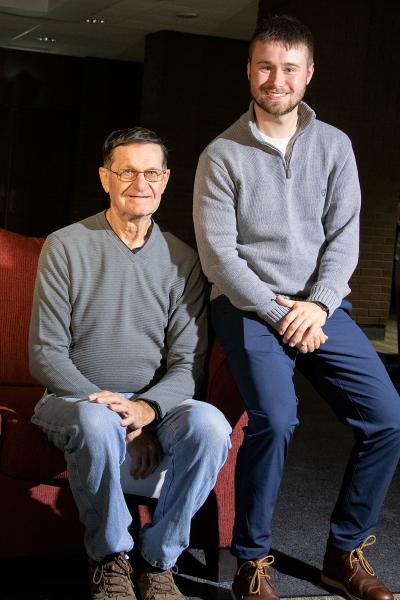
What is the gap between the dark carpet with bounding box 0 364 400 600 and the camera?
2.75 metres

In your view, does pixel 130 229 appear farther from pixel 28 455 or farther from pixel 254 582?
pixel 254 582

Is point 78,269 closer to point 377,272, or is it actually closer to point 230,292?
point 230,292

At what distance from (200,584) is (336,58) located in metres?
5.65

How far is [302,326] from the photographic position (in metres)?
2.69

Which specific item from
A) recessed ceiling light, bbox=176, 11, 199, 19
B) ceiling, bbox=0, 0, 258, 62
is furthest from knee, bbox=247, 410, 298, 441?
recessed ceiling light, bbox=176, 11, 199, 19

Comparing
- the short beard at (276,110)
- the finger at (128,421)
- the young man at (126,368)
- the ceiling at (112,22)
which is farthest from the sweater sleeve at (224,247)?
the ceiling at (112,22)

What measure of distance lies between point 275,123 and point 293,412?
0.89 metres

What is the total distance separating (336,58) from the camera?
7602mm

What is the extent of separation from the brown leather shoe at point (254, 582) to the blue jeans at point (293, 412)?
0.03 m

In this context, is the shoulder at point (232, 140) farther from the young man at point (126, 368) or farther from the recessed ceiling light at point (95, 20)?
the recessed ceiling light at point (95, 20)

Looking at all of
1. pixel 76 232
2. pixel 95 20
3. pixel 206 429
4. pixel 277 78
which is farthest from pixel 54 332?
pixel 95 20

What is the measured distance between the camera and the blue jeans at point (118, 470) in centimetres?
245

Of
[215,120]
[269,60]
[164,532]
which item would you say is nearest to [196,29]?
[215,120]

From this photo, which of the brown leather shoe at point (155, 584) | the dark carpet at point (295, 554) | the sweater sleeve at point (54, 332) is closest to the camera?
the brown leather shoe at point (155, 584)
